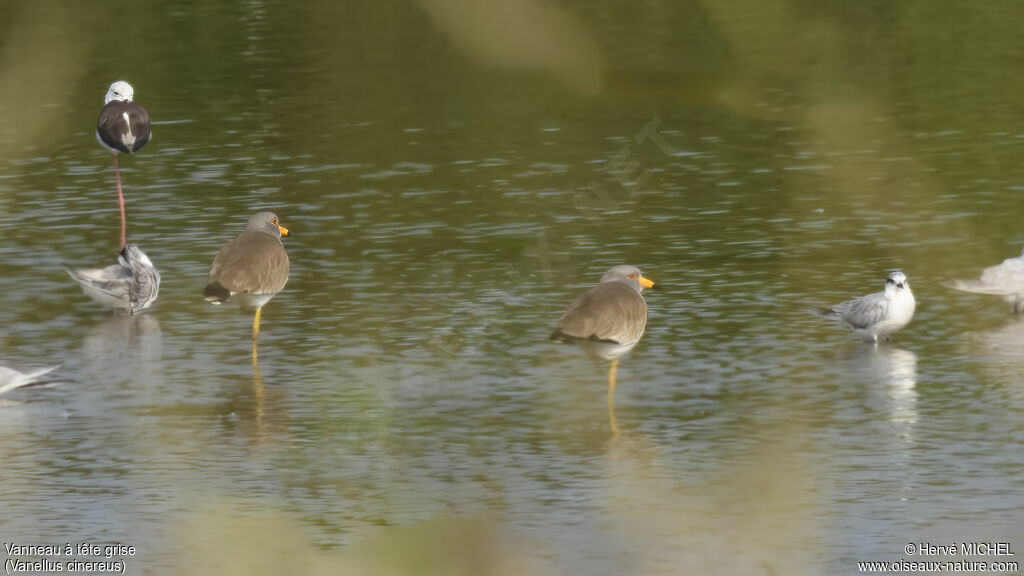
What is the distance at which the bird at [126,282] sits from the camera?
1032 cm

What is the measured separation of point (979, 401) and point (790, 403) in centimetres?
88

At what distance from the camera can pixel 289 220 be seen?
13219 millimetres

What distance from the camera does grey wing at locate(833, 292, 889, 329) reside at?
8.91 m

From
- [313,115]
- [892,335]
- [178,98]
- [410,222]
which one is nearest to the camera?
[892,335]

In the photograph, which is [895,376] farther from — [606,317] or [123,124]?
[123,124]

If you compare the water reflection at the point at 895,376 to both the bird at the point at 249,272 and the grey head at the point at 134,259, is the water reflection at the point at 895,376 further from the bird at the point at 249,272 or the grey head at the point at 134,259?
the grey head at the point at 134,259

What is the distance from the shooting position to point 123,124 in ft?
40.1

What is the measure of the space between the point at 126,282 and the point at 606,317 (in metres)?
4.18

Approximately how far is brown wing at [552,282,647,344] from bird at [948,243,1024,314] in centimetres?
314

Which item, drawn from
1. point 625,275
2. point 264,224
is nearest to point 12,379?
point 264,224

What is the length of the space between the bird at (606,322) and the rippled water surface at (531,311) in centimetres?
39

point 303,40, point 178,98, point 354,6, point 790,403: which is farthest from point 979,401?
point 303,40

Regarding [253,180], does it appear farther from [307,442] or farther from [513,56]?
[513,56]

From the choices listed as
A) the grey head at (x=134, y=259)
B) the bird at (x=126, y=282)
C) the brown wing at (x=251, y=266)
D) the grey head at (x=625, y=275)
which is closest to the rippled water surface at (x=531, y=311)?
the bird at (x=126, y=282)
